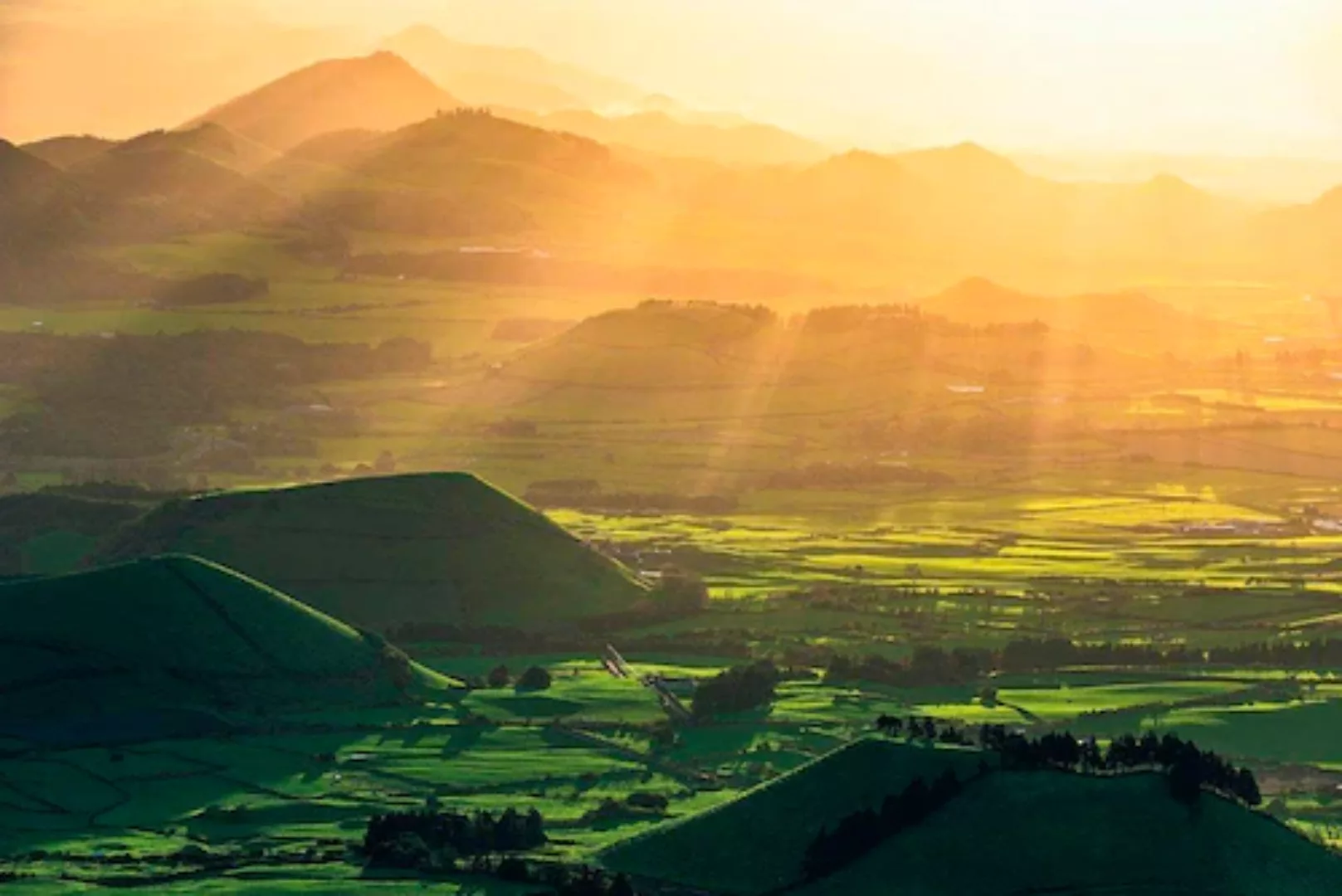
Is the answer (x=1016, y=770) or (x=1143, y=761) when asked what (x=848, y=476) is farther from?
(x=1016, y=770)

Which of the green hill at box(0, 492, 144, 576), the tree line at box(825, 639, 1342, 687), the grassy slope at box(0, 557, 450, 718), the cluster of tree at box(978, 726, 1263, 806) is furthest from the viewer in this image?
the green hill at box(0, 492, 144, 576)

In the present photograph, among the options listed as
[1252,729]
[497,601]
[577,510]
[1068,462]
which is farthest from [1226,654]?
[1068,462]

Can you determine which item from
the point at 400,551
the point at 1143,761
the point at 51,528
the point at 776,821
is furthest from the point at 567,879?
the point at 51,528

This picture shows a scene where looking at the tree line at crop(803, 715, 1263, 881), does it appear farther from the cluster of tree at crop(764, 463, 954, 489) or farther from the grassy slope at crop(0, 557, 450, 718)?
the cluster of tree at crop(764, 463, 954, 489)

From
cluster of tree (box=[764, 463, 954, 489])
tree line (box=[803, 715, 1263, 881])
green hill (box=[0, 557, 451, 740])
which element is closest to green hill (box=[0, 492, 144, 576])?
green hill (box=[0, 557, 451, 740])

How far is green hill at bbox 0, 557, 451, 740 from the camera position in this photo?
330 ft

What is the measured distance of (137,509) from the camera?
152 meters

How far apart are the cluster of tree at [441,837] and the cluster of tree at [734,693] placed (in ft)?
77.3

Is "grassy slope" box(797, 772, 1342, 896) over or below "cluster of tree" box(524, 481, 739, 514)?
below

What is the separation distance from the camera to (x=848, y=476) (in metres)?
190

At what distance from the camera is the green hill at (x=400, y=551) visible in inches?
5148

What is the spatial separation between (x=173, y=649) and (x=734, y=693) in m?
23.1

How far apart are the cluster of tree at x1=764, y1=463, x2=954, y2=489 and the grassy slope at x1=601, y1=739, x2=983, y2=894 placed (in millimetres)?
112383

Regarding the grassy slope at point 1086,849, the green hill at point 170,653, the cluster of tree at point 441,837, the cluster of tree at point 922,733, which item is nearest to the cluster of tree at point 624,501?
the green hill at point 170,653
